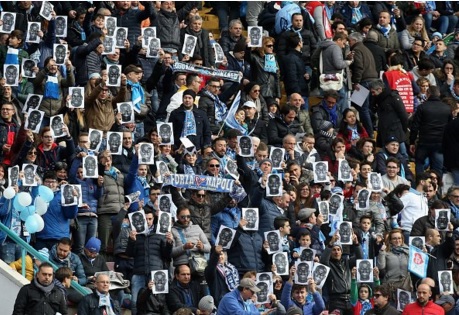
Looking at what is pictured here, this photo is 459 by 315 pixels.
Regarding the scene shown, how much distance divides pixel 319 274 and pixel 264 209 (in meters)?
1.48

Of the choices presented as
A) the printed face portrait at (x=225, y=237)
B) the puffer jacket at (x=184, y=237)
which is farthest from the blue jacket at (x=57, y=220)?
the printed face portrait at (x=225, y=237)

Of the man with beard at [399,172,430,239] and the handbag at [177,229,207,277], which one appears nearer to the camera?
the handbag at [177,229,207,277]

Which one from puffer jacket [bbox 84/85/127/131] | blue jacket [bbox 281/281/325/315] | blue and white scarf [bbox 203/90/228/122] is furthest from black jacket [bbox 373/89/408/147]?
blue jacket [bbox 281/281/325/315]

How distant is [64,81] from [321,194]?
3.75m

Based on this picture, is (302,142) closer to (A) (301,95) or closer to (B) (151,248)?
(A) (301,95)

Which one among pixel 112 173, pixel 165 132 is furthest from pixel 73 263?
pixel 165 132

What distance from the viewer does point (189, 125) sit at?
30.4m

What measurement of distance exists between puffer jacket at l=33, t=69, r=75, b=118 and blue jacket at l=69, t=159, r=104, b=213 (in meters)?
1.62

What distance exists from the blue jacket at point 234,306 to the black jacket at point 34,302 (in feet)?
6.56

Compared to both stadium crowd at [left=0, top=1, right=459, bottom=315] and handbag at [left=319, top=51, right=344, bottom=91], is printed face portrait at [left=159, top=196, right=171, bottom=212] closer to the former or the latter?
stadium crowd at [left=0, top=1, right=459, bottom=315]

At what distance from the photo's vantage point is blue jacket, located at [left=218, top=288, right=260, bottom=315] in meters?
26.3

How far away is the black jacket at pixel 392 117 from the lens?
32.7 meters

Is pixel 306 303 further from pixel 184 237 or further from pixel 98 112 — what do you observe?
pixel 98 112

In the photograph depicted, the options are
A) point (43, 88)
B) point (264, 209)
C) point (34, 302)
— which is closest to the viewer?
point (34, 302)
